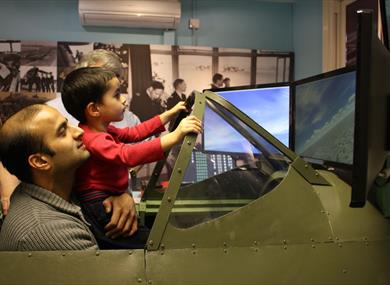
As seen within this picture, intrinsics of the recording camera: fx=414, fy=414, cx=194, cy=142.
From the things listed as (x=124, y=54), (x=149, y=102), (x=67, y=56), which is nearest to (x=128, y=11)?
(x=124, y=54)

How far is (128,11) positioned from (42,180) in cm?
248

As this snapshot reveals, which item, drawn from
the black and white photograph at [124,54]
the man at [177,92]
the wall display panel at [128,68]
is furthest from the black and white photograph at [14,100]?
the man at [177,92]

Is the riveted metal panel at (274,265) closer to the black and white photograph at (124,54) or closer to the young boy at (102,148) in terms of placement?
the young boy at (102,148)

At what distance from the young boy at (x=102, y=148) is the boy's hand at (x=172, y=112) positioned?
0.73ft

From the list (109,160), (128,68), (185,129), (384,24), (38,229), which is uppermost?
(384,24)

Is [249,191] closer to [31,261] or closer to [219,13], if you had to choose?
[31,261]

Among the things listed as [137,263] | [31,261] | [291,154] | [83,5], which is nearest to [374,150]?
[291,154]

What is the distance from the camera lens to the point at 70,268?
41.4 inches

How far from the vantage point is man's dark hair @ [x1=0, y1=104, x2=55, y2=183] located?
1.17 metres

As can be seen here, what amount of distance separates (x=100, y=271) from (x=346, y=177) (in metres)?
1.02

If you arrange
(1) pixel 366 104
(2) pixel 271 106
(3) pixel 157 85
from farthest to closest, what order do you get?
(3) pixel 157 85, (2) pixel 271 106, (1) pixel 366 104

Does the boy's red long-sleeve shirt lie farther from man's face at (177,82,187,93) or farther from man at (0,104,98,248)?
man's face at (177,82,187,93)

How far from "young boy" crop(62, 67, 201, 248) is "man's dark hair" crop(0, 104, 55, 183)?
0.19 m

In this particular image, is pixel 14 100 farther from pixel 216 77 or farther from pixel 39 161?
pixel 39 161
